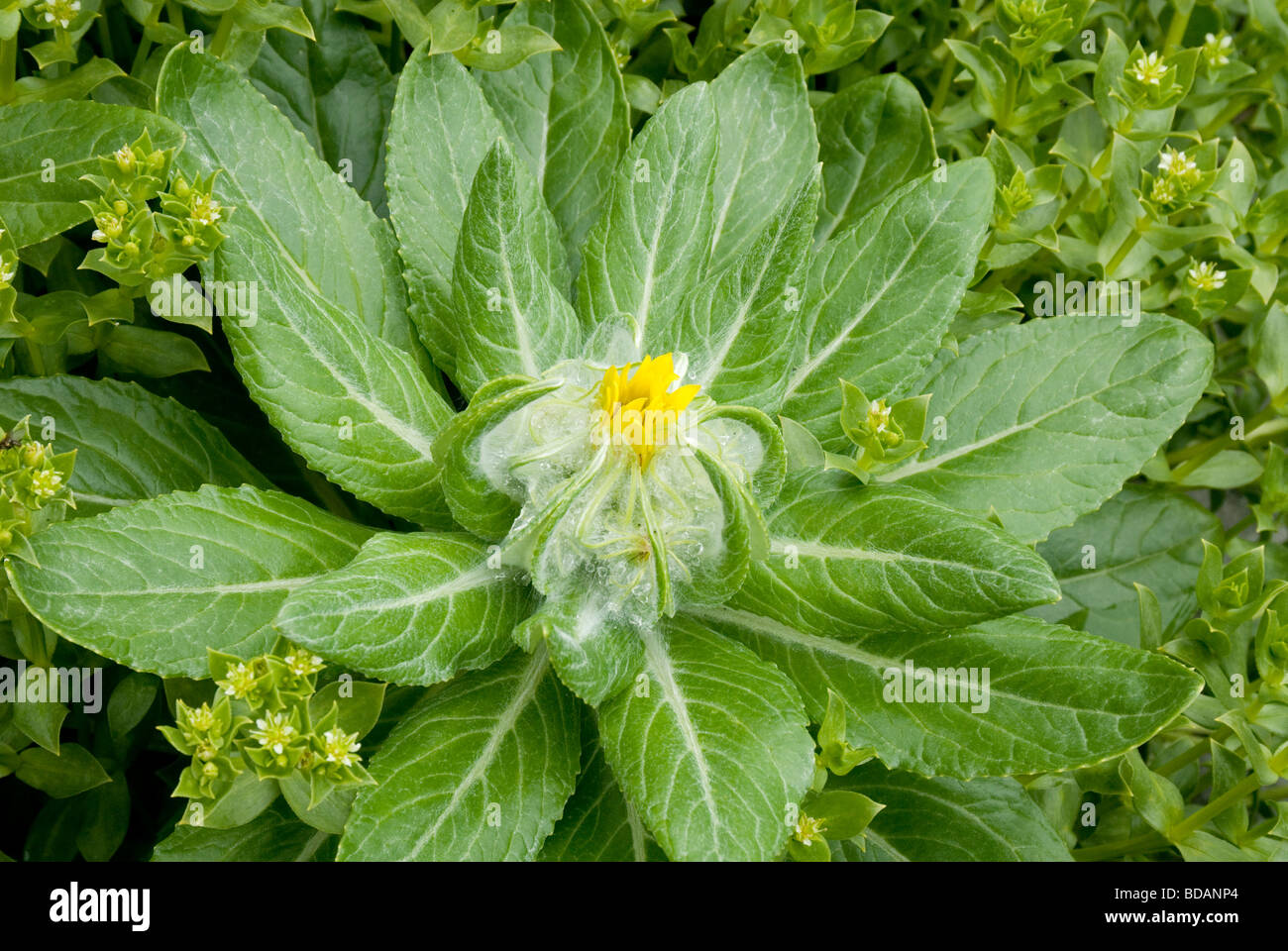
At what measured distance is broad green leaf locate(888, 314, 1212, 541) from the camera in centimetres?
146

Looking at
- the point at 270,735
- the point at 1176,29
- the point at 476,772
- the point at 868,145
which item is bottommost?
the point at 476,772

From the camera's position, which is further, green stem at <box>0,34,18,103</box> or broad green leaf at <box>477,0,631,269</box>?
broad green leaf at <box>477,0,631,269</box>

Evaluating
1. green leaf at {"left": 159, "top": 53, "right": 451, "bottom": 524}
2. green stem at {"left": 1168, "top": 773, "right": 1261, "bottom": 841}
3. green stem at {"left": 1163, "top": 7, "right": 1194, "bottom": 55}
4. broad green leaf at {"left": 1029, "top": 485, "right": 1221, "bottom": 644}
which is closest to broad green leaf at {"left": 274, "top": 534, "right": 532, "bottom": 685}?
green leaf at {"left": 159, "top": 53, "right": 451, "bottom": 524}

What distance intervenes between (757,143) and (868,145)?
19 centimetres

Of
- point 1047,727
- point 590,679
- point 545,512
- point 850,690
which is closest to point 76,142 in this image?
point 545,512

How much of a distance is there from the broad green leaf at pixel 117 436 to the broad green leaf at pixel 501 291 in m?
0.34

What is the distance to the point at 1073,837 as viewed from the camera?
5.49ft

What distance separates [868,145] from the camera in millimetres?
1668

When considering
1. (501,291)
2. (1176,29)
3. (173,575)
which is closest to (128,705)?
(173,575)

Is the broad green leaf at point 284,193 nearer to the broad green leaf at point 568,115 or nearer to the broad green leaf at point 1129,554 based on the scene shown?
the broad green leaf at point 568,115

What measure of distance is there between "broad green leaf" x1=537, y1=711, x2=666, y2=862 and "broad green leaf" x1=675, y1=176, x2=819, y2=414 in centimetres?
44

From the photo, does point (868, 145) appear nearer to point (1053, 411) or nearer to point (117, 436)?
point (1053, 411)

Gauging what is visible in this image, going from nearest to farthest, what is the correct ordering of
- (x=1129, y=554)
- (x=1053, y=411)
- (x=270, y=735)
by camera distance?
1. (x=270, y=735)
2. (x=1053, y=411)
3. (x=1129, y=554)

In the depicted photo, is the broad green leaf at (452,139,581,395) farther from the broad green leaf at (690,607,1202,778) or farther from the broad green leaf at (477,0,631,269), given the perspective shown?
the broad green leaf at (690,607,1202,778)
